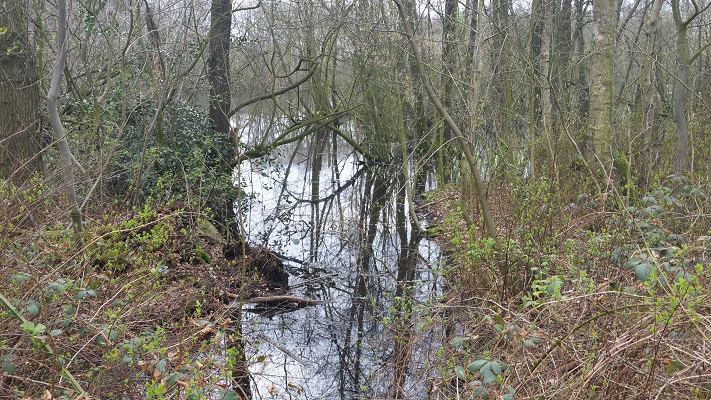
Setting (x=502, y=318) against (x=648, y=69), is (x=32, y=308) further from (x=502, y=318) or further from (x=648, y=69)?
(x=648, y=69)

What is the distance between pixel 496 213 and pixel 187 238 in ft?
13.4

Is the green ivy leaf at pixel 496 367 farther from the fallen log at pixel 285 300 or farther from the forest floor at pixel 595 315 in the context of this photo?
the fallen log at pixel 285 300

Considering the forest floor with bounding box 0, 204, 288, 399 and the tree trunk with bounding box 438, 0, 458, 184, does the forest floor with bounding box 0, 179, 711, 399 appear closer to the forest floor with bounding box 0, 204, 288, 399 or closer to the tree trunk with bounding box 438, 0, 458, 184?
the forest floor with bounding box 0, 204, 288, 399

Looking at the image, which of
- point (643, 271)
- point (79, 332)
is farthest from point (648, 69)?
point (79, 332)

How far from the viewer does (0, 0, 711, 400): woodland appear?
3262mm

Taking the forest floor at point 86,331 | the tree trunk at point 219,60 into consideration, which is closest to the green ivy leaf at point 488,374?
the forest floor at point 86,331

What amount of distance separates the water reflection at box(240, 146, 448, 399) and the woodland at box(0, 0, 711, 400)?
4 centimetres

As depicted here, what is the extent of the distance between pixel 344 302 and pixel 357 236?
3.18 meters

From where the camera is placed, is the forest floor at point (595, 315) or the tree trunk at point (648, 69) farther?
the tree trunk at point (648, 69)

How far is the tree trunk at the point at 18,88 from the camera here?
265 inches

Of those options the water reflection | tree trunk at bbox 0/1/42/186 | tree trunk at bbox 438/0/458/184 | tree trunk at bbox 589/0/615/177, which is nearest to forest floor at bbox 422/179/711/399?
the water reflection

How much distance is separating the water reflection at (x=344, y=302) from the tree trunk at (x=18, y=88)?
3203mm

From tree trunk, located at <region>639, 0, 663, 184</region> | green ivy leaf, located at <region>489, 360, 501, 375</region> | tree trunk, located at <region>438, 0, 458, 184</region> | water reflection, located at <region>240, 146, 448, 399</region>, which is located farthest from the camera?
tree trunk, located at <region>438, 0, 458, 184</region>

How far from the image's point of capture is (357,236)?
10.6m
